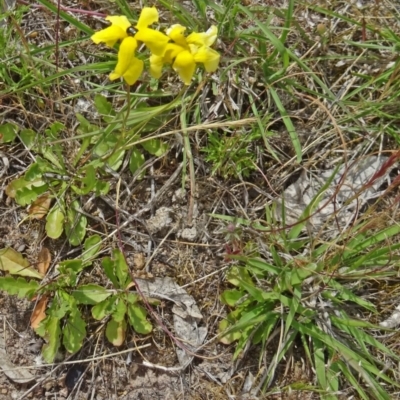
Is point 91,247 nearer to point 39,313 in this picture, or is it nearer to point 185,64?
point 39,313

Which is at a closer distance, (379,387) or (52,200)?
(379,387)

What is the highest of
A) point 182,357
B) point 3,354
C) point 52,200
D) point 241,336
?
point 52,200

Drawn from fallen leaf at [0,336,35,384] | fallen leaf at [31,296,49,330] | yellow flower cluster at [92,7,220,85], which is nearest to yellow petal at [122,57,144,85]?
yellow flower cluster at [92,7,220,85]

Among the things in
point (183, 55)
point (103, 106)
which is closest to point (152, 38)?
point (183, 55)

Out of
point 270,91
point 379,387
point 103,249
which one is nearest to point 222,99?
point 270,91

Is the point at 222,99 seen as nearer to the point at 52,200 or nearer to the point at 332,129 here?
the point at 332,129

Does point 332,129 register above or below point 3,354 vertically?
above

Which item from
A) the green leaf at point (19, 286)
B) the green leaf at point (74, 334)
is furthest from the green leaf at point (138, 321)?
the green leaf at point (19, 286)
